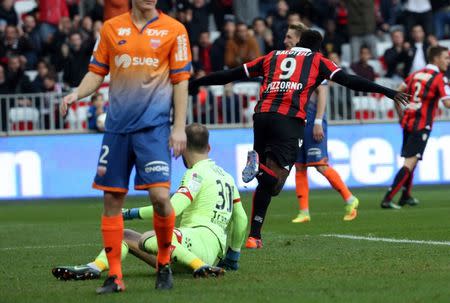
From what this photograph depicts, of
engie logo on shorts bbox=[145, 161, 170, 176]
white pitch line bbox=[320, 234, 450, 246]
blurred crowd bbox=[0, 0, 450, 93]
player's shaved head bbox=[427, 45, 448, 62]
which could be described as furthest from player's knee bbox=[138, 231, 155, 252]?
blurred crowd bbox=[0, 0, 450, 93]

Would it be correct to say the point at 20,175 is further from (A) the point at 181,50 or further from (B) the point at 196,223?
(A) the point at 181,50

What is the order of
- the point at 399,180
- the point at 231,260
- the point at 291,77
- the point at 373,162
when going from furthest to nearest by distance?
the point at 373,162, the point at 399,180, the point at 291,77, the point at 231,260

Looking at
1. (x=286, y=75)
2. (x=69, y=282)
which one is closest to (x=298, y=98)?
(x=286, y=75)

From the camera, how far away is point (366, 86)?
11133 millimetres

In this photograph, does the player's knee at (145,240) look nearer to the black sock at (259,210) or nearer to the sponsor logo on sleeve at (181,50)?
the sponsor logo on sleeve at (181,50)

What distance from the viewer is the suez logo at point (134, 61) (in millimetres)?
8453

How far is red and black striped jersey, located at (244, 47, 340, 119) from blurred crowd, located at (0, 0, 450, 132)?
11.4 metres

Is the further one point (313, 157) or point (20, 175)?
point (20, 175)

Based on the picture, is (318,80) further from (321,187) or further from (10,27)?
(10,27)

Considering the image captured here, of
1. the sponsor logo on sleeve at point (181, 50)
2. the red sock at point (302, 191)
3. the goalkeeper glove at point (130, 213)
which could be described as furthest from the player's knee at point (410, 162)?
the sponsor logo on sleeve at point (181, 50)

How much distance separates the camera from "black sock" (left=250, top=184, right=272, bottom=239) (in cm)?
1209

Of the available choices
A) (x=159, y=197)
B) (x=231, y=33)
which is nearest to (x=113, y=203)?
(x=159, y=197)

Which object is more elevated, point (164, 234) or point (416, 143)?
point (164, 234)

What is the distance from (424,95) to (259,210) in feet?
20.9
